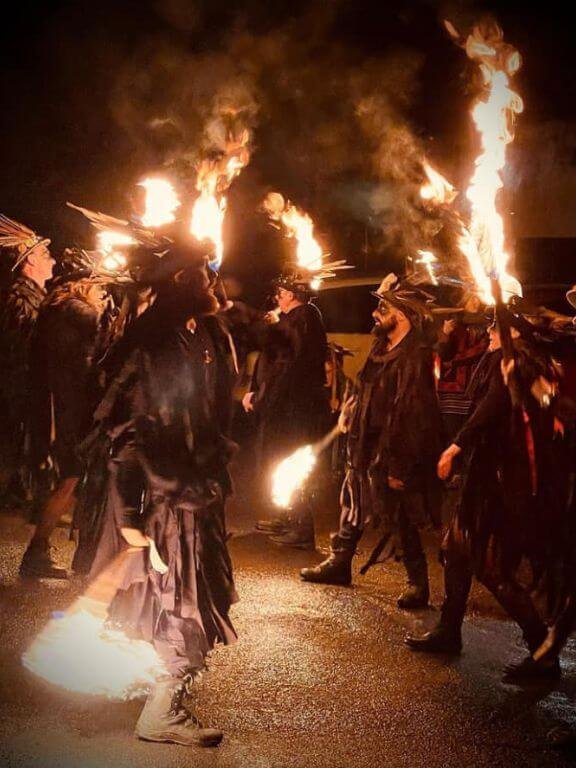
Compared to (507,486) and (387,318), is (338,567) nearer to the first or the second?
(387,318)

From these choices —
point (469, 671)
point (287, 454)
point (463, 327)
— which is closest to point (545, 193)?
point (463, 327)

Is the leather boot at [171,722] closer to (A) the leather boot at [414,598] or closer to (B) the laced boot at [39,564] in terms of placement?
(A) the leather boot at [414,598]

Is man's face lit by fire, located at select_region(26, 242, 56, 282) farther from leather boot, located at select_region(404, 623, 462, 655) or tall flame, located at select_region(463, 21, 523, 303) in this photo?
leather boot, located at select_region(404, 623, 462, 655)

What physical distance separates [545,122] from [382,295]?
9435mm

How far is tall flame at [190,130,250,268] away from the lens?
169 inches

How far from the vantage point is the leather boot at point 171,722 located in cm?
365

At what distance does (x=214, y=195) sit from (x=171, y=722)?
2.62 metres

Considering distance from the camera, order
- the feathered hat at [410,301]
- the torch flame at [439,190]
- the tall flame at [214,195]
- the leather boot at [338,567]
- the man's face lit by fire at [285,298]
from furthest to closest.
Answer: the man's face lit by fire at [285,298], the leather boot at [338,567], the feathered hat at [410,301], the torch flame at [439,190], the tall flame at [214,195]

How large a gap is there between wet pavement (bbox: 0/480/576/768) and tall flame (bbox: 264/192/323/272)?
10.6 ft

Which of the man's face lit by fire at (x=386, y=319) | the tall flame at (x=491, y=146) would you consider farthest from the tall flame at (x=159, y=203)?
the man's face lit by fire at (x=386, y=319)

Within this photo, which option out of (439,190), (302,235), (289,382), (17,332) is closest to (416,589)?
(289,382)

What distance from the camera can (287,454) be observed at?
788 centimetres

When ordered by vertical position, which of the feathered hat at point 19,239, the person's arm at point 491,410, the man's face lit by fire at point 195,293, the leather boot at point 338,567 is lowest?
the leather boot at point 338,567

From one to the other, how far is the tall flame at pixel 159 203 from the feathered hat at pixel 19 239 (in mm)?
3356
